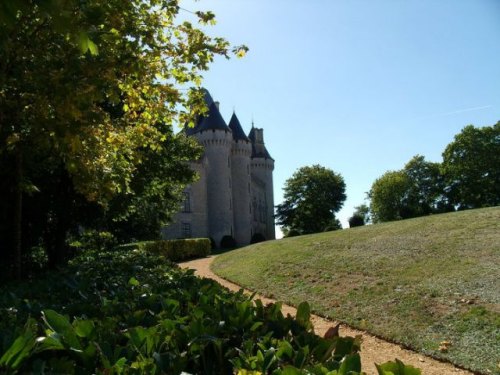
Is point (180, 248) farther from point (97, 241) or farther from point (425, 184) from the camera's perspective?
point (425, 184)

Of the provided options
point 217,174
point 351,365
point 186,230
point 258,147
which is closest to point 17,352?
point 351,365

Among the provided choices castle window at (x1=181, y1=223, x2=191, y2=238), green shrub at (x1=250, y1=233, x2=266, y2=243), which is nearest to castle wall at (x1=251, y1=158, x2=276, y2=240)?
green shrub at (x1=250, y1=233, x2=266, y2=243)

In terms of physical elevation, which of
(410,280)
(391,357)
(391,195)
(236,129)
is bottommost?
(391,357)

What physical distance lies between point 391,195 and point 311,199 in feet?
36.3

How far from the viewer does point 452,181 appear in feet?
169

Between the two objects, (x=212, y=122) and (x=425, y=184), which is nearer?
(x=212, y=122)

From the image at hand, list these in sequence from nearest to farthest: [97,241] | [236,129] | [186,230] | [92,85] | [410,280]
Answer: [92,85]
[410,280]
[97,241]
[186,230]
[236,129]

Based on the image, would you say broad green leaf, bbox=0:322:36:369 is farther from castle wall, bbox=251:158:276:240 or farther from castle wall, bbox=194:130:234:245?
castle wall, bbox=251:158:276:240

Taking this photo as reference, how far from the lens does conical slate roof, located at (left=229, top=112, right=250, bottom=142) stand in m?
Result: 54.8

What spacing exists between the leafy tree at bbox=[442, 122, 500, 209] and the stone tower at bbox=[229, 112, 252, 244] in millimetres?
23806

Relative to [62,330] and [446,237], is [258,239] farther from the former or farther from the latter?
[62,330]

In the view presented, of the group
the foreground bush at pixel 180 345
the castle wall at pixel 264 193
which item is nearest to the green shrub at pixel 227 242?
the castle wall at pixel 264 193

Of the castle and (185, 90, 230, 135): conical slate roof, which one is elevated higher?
(185, 90, 230, 135): conical slate roof

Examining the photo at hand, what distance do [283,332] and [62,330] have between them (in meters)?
1.07
